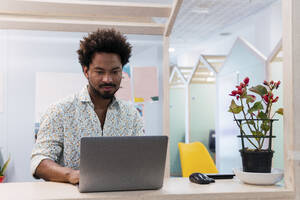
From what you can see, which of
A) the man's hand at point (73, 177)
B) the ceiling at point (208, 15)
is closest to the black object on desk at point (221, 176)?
the man's hand at point (73, 177)

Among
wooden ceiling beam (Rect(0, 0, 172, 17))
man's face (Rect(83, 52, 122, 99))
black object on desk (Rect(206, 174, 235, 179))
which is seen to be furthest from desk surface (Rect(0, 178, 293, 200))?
wooden ceiling beam (Rect(0, 0, 172, 17))

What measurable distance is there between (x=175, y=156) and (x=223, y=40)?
9.07ft

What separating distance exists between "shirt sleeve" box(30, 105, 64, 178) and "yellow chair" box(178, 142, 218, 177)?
5.56 feet

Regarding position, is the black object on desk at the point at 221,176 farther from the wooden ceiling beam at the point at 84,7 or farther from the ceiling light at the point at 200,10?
the ceiling light at the point at 200,10

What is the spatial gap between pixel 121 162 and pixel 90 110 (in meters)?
0.71

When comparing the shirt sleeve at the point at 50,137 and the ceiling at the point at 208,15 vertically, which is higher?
the ceiling at the point at 208,15

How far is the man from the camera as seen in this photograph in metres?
1.59

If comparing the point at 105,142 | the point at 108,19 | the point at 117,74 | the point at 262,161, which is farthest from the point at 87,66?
the point at 108,19

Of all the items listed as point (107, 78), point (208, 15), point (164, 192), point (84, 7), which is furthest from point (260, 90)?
point (208, 15)

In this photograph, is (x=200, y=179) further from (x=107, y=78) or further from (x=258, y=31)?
(x=258, y=31)

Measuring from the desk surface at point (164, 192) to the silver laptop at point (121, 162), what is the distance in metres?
0.03

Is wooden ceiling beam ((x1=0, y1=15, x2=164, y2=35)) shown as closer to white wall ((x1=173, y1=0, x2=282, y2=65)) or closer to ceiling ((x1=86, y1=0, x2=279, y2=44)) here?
ceiling ((x1=86, y1=0, x2=279, y2=44))

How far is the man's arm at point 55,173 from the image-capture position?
124cm

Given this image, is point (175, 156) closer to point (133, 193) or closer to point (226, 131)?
point (226, 131)
